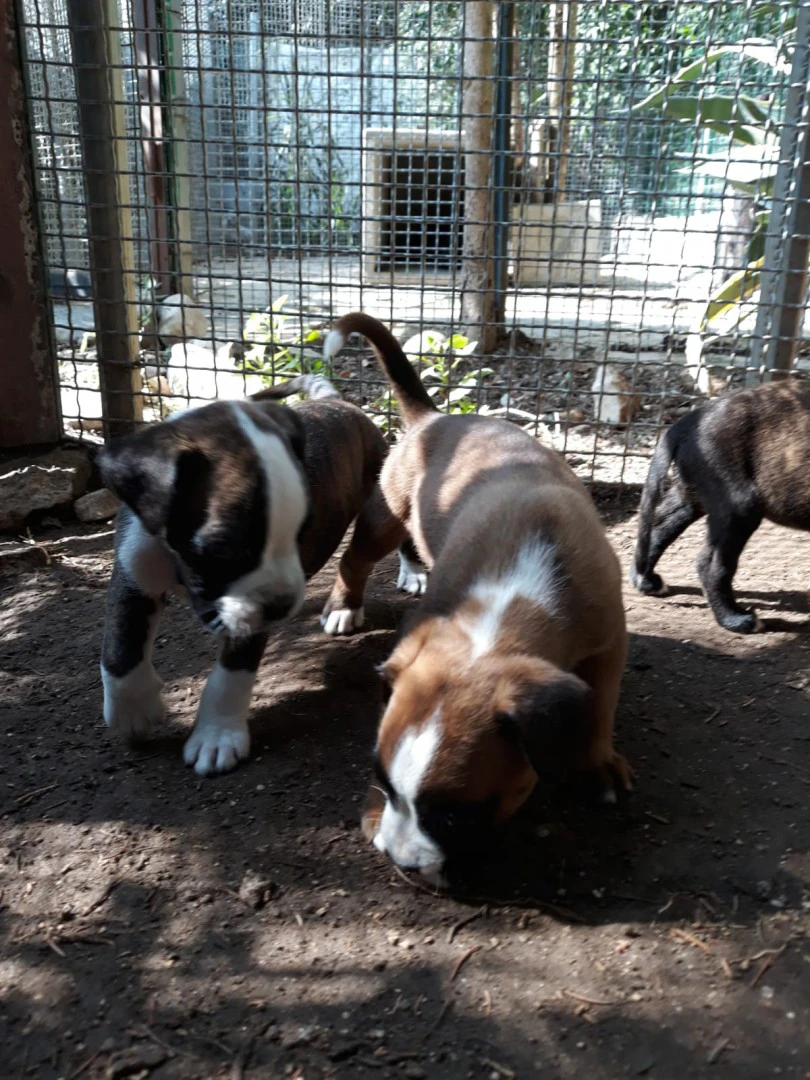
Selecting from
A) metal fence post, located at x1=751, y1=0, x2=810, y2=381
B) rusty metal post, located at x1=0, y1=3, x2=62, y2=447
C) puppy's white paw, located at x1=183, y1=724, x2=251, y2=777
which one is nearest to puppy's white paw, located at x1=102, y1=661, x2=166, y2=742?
puppy's white paw, located at x1=183, y1=724, x2=251, y2=777

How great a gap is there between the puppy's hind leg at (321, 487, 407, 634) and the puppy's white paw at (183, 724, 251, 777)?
1148 mm

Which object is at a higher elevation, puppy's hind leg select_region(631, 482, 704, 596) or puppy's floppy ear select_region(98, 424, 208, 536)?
puppy's floppy ear select_region(98, 424, 208, 536)

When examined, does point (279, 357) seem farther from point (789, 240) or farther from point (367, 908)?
point (367, 908)

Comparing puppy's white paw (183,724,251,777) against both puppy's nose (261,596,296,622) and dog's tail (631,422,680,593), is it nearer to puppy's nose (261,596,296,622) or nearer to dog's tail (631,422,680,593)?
puppy's nose (261,596,296,622)

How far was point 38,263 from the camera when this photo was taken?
5910 millimetres

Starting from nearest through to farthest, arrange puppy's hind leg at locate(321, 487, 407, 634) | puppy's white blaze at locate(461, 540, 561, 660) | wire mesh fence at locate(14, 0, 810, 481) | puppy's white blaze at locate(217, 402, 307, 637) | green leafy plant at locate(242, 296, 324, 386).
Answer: puppy's white blaze at locate(461, 540, 561, 660)
puppy's white blaze at locate(217, 402, 307, 637)
puppy's hind leg at locate(321, 487, 407, 634)
wire mesh fence at locate(14, 0, 810, 481)
green leafy plant at locate(242, 296, 324, 386)

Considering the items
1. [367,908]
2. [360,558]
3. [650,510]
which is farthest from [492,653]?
[650,510]

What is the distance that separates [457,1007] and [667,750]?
1.43 meters

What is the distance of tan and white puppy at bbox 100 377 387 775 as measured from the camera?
295cm

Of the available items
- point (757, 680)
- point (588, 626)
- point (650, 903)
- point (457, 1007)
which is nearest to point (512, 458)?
point (588, 626)

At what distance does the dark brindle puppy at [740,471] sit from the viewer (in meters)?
4.52

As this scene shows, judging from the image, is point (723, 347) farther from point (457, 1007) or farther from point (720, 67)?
point (457, 1007)

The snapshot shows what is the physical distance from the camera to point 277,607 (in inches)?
117

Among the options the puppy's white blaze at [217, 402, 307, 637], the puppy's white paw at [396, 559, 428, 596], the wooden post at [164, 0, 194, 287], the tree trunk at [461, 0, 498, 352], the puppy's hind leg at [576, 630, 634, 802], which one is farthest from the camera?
the tree trunk at [461, 0, 498, 352]
